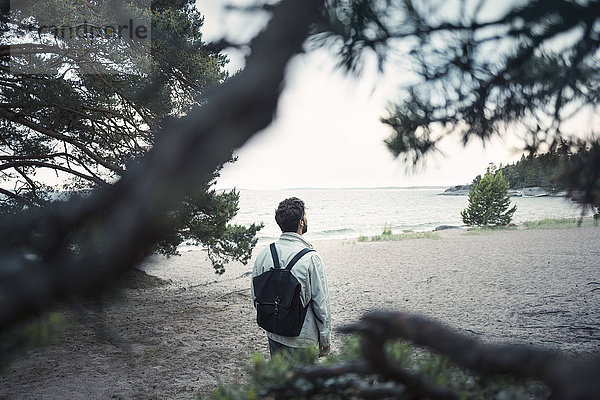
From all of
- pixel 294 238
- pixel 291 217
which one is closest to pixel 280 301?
pixel 294 238

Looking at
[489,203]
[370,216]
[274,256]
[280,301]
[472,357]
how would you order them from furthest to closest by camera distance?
[370,216] < [489,203] < [274,256] < [280,301] < [472,357]

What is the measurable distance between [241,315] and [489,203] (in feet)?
78.4

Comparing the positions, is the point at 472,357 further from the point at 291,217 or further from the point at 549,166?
the point at 291,217

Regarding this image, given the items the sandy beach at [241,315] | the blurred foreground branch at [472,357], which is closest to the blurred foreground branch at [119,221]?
the sandy beach at [241,315]

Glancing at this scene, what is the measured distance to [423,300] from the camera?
9.09m

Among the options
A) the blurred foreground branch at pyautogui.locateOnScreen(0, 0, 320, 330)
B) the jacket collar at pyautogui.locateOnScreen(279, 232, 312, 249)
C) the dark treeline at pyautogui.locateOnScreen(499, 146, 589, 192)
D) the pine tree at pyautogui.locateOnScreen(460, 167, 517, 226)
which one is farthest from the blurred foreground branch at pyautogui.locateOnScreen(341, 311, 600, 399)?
the pine tree at pyautogui.locateOnScreen(460, 167, 517, 226)

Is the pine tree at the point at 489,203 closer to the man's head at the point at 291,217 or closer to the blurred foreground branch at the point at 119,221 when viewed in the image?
the man's head at the point at 291,217

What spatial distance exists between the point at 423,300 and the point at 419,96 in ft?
27.0

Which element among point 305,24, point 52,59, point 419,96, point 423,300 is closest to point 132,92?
point 52,59

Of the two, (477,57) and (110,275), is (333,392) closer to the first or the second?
(110,275)

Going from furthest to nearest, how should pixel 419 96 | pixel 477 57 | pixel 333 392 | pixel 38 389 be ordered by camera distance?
1. pixel 38 389
2. pixel 419 96
3. pixel 477 57
4. pixel 333 392

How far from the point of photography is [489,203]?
27.6m

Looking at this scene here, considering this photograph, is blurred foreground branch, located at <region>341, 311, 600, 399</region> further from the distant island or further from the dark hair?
the dark hair

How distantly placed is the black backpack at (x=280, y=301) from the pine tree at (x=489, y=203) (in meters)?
26.3
